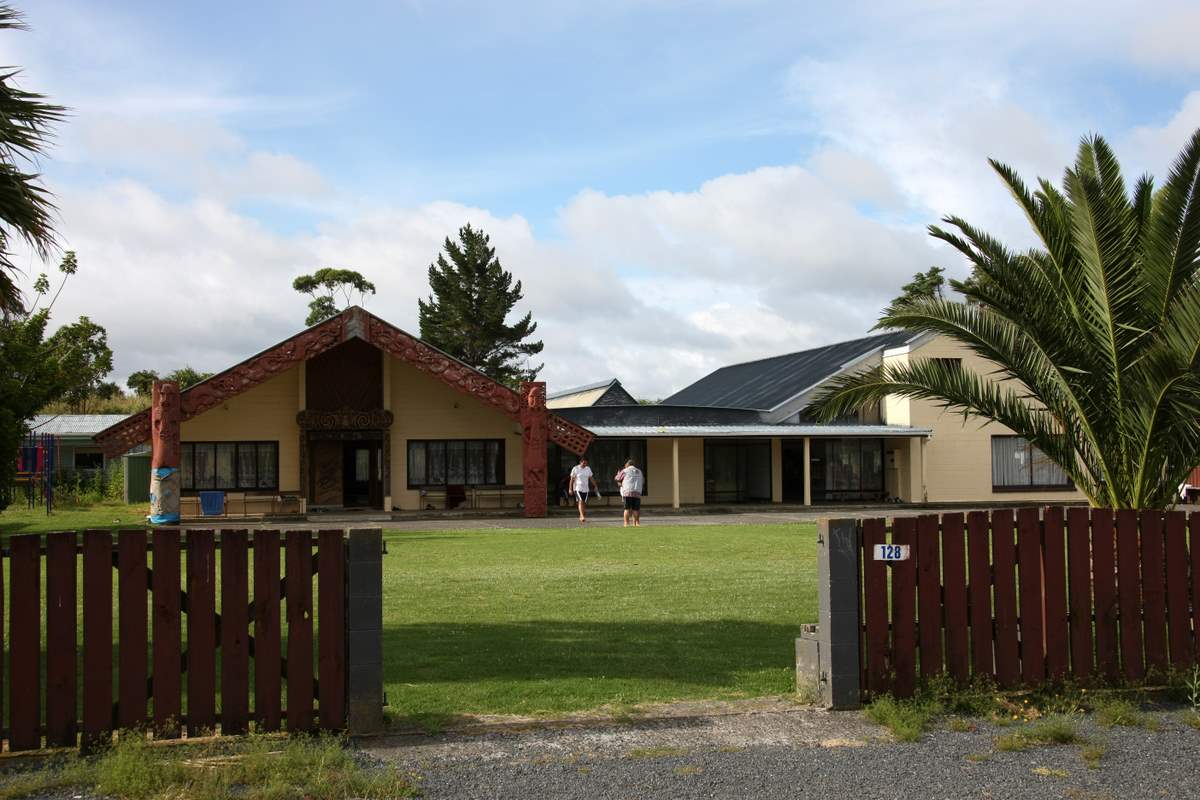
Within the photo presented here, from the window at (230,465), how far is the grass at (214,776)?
26.2m

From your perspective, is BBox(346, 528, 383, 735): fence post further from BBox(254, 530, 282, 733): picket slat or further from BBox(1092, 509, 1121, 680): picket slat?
BBox(1092, 509, 1121, 680): picket slat

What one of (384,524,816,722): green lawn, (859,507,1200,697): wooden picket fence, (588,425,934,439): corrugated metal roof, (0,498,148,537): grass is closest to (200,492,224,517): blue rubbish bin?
(0,498,148,537): grass

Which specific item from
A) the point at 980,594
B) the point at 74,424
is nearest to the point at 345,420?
the point at 74,424

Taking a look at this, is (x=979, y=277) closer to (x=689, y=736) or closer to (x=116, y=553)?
(x=689, y=736)

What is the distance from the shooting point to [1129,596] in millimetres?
7582

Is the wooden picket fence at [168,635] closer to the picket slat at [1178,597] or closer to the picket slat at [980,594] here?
the picket slat at [980,594]

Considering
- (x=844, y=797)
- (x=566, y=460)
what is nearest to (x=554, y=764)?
(x=844, y=797)

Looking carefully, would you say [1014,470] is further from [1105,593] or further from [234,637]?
[234,637]

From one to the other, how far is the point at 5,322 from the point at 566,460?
80.6ft

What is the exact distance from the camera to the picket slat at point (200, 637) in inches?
244

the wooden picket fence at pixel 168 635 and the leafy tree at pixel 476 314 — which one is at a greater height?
the leafy tree at pixel 476 314

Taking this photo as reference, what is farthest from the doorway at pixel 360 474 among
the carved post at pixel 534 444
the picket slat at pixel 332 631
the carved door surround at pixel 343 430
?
the picket slat at pixel 332 631

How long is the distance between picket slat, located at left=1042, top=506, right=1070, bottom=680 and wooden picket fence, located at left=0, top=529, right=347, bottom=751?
14.6ft

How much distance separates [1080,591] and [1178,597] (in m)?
0.81
